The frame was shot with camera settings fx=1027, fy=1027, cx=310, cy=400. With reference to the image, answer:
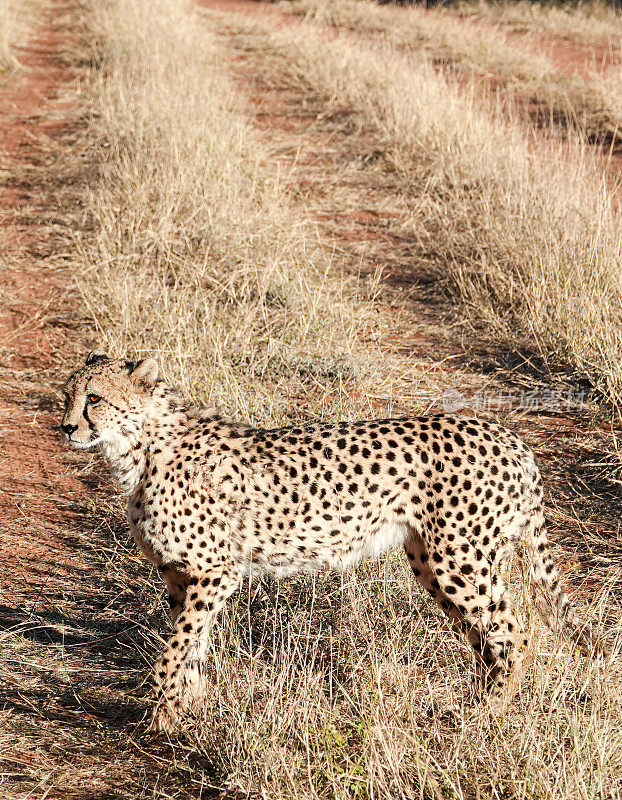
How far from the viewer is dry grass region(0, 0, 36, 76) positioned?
13698mm

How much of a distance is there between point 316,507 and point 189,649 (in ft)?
1.97

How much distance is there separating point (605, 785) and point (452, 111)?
737cm

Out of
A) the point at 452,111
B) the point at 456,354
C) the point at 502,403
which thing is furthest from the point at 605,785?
the point at 452,111

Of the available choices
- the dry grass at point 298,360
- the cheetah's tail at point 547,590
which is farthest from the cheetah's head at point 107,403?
the cheetah's tail at point 547,590

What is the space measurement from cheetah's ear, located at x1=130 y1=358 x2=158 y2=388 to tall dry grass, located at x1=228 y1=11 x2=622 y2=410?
2.59 m

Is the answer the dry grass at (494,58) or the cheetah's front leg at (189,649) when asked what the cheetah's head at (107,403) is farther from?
the dry grass at (494,58)

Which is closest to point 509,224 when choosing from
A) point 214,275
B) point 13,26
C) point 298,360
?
point 214,275

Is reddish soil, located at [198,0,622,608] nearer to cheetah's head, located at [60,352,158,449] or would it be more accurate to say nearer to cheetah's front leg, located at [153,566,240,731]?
cheetah's front leg, located at [153,566,240,731]

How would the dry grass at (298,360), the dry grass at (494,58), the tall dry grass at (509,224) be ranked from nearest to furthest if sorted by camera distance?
1. the dry grass at (298,360)
2. the tall dry grass at (509,224)
3. the dry grass at (494,58)

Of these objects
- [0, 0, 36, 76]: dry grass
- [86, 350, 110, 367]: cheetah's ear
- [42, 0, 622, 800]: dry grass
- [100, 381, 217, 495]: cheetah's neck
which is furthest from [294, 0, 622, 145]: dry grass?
[100, 381, 217, 495]: cheetah's neck

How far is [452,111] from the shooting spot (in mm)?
9086

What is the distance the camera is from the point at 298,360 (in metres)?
5.59

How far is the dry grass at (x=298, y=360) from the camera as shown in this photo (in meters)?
2.75

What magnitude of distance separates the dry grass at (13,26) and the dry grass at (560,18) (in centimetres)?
735
